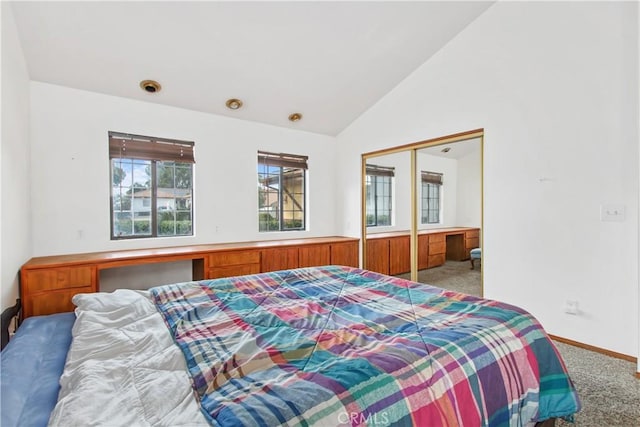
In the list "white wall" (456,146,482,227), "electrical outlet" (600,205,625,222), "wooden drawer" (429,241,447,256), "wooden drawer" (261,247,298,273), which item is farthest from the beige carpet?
"wooden drawer" (261,247,298,273)

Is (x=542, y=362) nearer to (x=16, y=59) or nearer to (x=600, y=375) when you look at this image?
(x=600, y=375)

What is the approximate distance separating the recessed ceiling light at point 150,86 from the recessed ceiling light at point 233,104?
78cm

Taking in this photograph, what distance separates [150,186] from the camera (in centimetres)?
380

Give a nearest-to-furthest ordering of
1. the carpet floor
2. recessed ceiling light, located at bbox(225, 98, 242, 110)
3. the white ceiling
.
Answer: the carpet floor, the white ceiling, recessed ceiling light, located at bbox(225, 98, 242, 110)

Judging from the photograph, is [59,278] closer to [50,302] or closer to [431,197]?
[50,302]

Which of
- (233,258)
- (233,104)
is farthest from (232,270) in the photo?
(233,104)

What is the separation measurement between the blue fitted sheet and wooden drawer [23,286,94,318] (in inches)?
46.6

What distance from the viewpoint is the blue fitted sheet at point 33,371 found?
98 centimetres

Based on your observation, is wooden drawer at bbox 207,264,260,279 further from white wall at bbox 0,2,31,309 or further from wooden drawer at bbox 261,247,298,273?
white wall at bbox 0,2,31,309

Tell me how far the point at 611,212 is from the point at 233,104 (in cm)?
394

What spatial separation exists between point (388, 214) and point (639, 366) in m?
2.87

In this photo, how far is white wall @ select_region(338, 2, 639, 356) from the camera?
8.16ft

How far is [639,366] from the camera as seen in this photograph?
2205 mm

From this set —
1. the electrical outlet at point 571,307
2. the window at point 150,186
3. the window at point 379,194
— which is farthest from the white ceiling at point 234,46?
the electrical outlet at point 571,307
